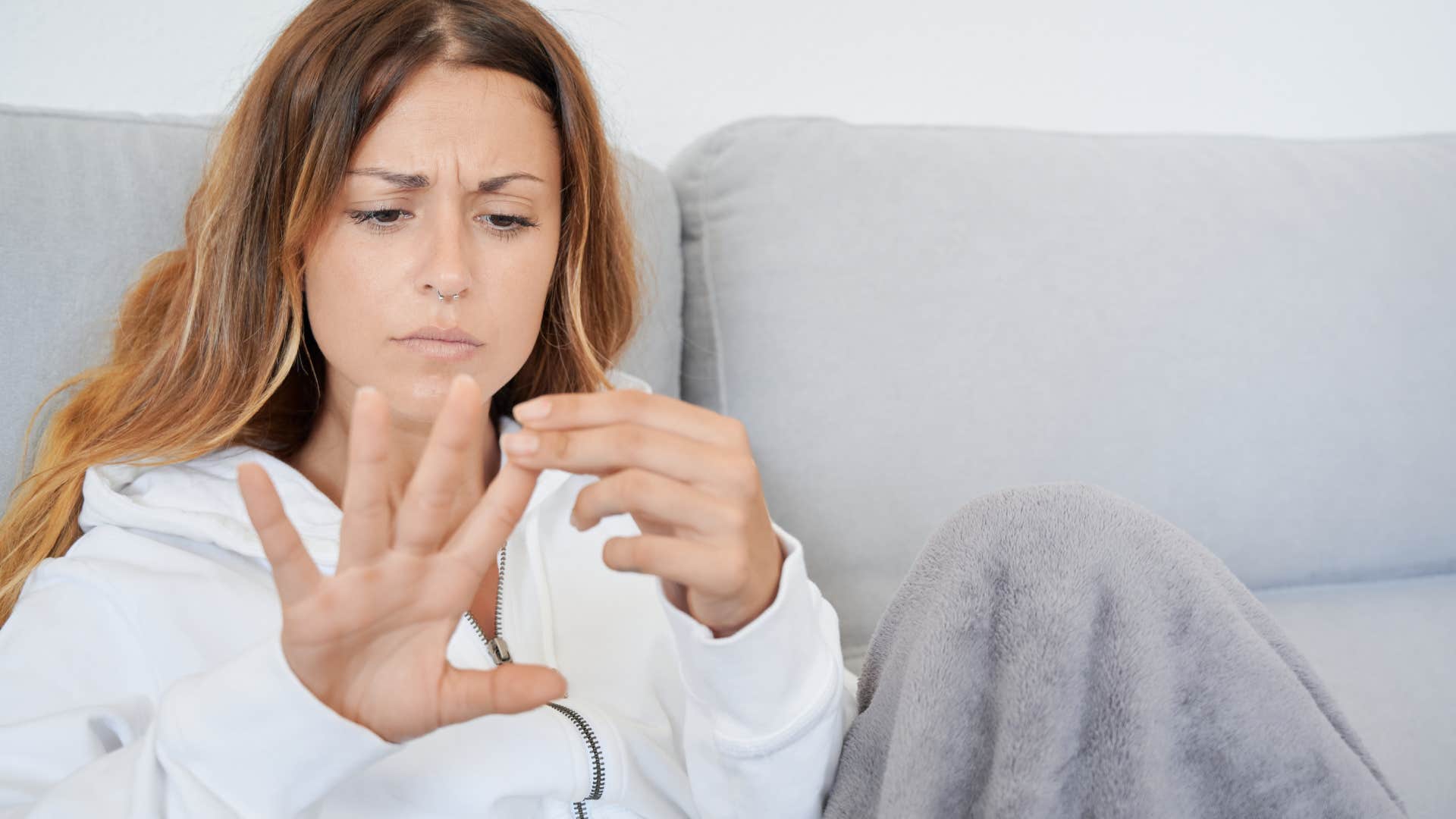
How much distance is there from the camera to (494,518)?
52 cm

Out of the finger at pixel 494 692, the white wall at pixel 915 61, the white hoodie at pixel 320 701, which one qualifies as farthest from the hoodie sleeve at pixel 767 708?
the white wall at pixel 915 61

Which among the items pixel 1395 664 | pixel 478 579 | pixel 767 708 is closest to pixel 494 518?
pixel 478 579

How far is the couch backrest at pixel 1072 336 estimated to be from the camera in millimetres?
1113

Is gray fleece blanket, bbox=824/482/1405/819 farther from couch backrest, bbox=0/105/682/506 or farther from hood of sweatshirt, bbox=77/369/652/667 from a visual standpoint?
couch backrest, bbox=0/105/682/506

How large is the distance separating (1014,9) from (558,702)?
47.9 inches

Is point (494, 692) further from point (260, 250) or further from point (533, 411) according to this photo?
point (260, 250)

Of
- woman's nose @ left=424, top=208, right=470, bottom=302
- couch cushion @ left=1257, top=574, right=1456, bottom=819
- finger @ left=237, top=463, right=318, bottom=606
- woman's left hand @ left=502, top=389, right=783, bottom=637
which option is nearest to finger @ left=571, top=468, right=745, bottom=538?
woman's left hand @ left=502, top=389, right=783, bottom=637

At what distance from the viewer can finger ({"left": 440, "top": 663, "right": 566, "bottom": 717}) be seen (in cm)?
49

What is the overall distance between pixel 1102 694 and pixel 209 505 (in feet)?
2.08

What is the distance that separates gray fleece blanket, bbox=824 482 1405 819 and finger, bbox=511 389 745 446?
19 centimetres

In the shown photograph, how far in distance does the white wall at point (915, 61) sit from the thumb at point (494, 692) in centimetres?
78

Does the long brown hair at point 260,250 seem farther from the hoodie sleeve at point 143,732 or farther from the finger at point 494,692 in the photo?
the finger at point 494,692

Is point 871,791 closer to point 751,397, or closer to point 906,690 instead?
point 906,690

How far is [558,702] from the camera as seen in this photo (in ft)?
2.47
